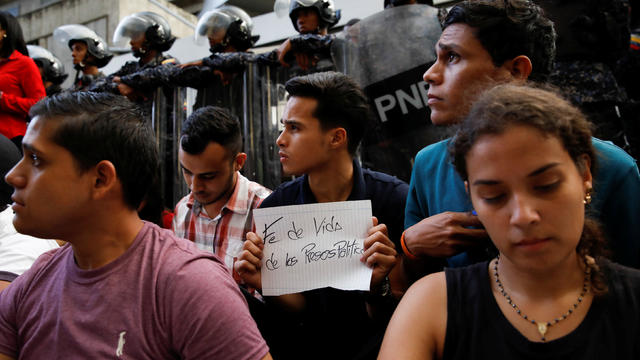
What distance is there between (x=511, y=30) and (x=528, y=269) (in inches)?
32.9

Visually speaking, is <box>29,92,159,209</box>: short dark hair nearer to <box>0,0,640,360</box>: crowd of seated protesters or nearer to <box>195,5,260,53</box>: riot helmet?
<box>0,0,640,360</box>: crowd of seated protesters

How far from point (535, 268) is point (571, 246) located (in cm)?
8

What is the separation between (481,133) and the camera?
986 millimetres

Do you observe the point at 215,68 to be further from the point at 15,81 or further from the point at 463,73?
the point at 463,73

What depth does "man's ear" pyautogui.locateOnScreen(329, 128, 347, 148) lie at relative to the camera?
200 centimetres

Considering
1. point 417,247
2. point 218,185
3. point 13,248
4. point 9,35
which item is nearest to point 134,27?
point 9,35

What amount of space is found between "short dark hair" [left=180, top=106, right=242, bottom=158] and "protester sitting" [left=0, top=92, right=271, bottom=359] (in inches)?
42.0

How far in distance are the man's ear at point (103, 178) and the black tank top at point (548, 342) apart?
0.85 m

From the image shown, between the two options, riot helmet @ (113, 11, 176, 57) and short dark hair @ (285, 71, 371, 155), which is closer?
short dark hair @ (285, 71, 371, 155)

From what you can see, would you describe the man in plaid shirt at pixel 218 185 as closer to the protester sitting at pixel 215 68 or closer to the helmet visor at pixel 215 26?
the protester sitting at pixel 215 68

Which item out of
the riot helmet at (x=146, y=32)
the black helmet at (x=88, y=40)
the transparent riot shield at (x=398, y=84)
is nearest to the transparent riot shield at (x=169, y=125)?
the riot helmet at (x=146, y=32)

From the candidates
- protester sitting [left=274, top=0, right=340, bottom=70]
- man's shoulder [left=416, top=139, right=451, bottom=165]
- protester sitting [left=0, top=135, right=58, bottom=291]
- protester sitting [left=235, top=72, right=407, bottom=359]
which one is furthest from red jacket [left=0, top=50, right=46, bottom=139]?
man's shoulder [left=416, top=139, right=451, bottom=165]

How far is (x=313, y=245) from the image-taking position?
1.43 metres

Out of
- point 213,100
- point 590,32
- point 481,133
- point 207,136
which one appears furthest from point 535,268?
point 213,100
